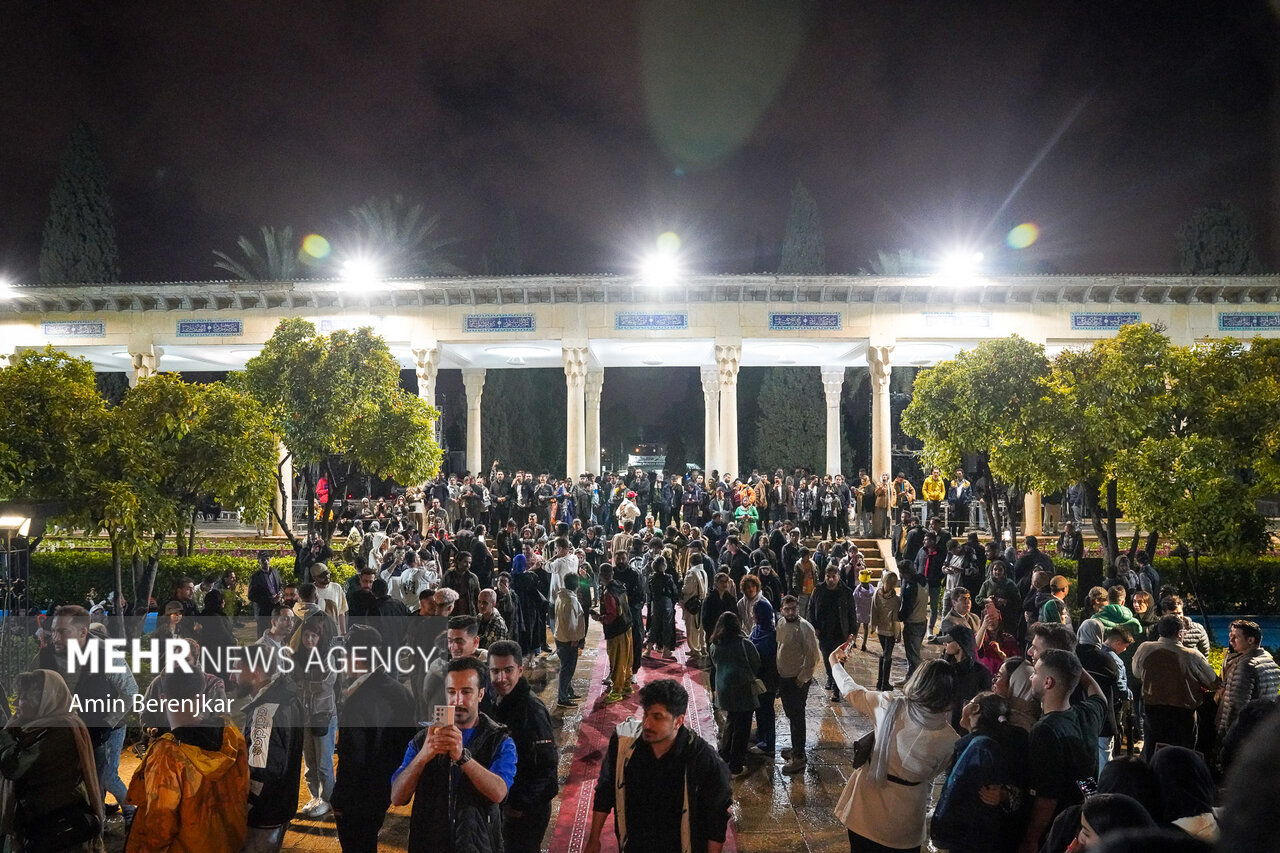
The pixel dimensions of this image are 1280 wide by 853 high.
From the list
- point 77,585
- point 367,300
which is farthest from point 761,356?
point 77,585

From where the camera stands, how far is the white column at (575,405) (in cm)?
2398

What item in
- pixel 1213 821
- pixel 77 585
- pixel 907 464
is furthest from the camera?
pixel 907 464

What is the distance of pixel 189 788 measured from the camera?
3926 mm

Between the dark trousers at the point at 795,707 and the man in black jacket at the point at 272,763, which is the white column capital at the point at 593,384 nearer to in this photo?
the dark trousers at the point at 795,707

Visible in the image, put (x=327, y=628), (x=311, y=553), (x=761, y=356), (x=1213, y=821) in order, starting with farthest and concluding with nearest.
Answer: (x=761, y=356) < (x=311, y=553) < (x=327, y=628) < (x=1213, y=821)

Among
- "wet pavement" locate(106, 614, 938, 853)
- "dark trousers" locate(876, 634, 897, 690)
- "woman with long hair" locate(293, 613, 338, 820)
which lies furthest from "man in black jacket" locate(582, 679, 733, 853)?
"dark trousers" locate(876, 634, 897, 690)

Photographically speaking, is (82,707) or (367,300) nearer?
(82,707)

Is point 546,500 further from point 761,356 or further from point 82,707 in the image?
point 82,707

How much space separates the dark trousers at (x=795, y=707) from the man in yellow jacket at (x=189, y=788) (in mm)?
4605

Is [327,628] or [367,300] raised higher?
[367,300]

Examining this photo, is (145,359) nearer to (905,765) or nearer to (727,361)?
(727,361)

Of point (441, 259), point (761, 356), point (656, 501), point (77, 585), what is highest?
point (441, 259)

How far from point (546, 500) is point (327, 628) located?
13558 mm

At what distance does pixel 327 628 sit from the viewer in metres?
6.21
